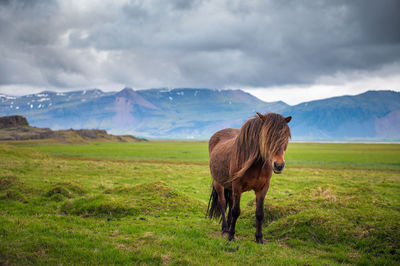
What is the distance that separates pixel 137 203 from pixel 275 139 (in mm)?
6752

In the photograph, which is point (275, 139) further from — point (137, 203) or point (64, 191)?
point (64, 191)

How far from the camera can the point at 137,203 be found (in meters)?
10.4

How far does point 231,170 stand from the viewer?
6883 mm

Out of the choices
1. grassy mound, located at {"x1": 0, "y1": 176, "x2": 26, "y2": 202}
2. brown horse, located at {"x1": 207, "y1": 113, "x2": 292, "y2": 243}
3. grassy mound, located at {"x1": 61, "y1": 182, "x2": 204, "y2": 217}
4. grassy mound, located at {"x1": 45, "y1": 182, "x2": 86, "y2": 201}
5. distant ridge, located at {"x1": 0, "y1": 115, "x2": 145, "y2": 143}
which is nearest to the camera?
brown horse, located at {"x1": 207, "y1": 113, "x2": 292, "y2": 243}

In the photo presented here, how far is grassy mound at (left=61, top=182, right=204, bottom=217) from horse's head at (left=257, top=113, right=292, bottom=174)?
5590mm

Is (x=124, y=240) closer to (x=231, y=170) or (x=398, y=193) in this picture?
(x=231, y=170)

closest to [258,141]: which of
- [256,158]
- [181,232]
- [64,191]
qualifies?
[256,158]

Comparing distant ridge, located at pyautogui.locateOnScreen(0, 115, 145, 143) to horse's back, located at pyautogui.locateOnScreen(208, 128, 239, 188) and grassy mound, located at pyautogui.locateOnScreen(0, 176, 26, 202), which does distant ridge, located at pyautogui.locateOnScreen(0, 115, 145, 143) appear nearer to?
grassy mound, located at pyautogui.locateOnScreen(0, 176, 26, 202)

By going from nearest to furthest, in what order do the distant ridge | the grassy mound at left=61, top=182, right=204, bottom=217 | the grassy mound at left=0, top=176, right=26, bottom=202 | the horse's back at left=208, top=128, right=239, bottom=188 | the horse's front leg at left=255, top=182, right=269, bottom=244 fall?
the horse's front leg at left=255, top=182, right=269, bottom=244 < the horse's back at left=208, top=128, right=239, bottom=188 < the grassy mound at left=61, top=182, right=204, bottom=217 < the grassy mound at left=0, top=176, right=26, bottom=202 < the distant ridge

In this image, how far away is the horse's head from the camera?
18.5ft

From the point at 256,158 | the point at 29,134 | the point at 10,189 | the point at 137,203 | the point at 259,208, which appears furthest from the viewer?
the point at 29,134

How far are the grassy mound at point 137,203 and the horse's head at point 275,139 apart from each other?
5.59 m

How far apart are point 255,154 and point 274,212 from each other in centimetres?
360

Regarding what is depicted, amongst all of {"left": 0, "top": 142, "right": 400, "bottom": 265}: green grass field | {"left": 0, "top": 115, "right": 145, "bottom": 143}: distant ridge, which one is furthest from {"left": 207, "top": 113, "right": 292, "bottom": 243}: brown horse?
{"left": 0, "top": 115, "right": 145, "bottom": 143}: distant ridge
